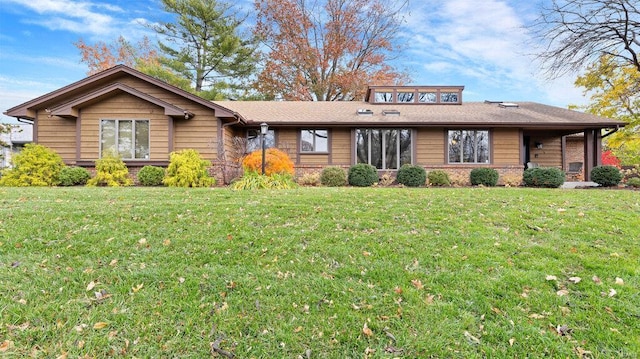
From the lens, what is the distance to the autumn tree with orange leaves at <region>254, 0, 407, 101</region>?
24.3 m

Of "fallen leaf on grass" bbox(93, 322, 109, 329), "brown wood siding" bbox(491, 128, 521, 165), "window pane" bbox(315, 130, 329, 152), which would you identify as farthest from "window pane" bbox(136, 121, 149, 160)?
"brown wood siding" bbox(491, 128, 521, 165)

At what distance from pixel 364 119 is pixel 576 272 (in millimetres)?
10629

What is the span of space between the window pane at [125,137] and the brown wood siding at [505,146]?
14.1m

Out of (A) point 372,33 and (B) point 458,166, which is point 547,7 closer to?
(B) point 458,166

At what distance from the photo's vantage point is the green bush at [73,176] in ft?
35.6

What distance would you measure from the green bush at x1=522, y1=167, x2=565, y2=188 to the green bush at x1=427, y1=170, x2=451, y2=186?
302 centimetres

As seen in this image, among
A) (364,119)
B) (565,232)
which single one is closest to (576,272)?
(565,232)

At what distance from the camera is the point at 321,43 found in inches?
985

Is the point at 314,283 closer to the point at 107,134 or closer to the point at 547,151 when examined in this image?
the point at 107,134

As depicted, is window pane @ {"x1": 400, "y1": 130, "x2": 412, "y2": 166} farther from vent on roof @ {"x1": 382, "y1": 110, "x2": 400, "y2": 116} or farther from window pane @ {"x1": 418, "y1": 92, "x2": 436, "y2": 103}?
window pane @ {"x1": 418, "y1": 92, "x2": 436, "y2": 103}

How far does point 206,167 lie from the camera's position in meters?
10.9

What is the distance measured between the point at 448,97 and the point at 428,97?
0.97 m

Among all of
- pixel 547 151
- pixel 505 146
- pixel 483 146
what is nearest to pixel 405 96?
pixel 483 146

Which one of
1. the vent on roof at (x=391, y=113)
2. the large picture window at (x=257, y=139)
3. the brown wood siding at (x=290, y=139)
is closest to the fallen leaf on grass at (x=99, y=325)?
the brown wood siding at (x=290, y=139)
